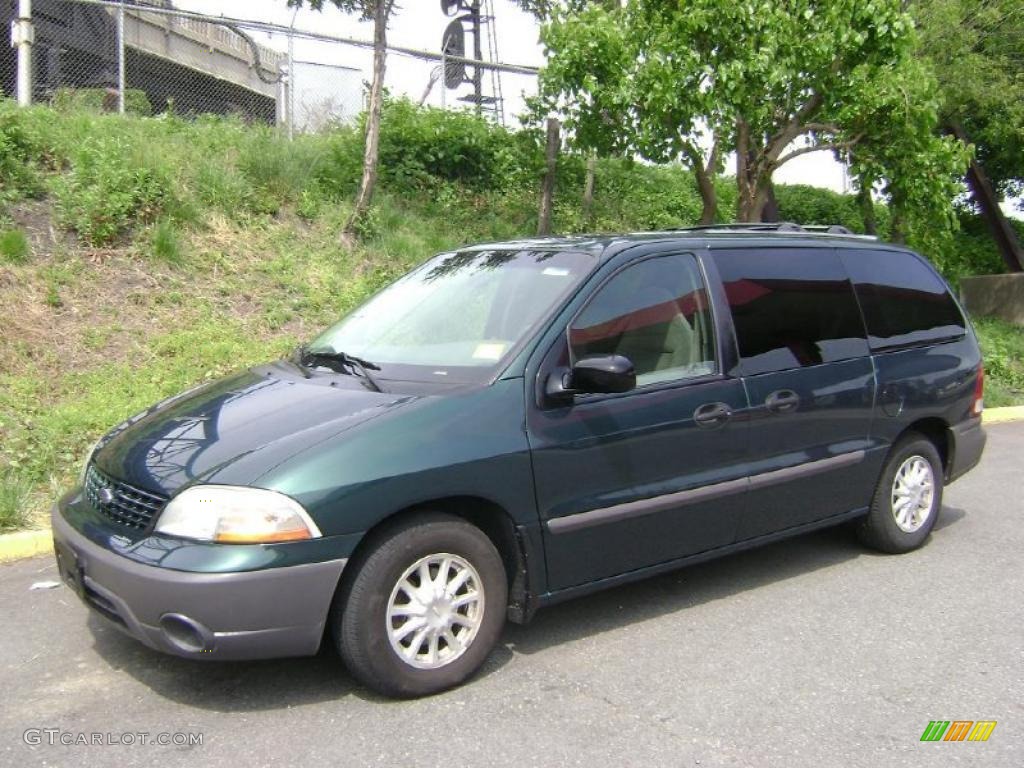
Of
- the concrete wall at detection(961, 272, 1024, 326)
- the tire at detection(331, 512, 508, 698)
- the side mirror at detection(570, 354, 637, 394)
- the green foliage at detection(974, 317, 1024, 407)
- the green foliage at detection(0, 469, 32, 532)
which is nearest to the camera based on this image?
the tire at detection(331, 512, 508, 698)

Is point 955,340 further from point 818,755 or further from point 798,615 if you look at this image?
point 818,755

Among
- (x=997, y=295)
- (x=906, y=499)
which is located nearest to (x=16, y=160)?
(x=906, y=499)

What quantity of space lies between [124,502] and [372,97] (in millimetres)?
7907

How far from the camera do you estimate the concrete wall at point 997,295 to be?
16.0 meters

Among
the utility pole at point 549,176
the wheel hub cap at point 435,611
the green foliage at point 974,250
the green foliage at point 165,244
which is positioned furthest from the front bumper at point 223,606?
the green foliage at point 974,250

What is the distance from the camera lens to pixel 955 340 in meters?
5.84

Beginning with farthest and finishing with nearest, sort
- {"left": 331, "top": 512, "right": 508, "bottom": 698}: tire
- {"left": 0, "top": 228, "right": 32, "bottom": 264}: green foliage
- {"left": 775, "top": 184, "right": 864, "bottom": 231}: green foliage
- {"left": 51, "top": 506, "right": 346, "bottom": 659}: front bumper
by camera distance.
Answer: {"left": 775, "top": 184, "right": 864, "bottom": 231}: green foliage < {"left": 0, "top": 228, "right": 32, "bottom": 264}: green foliage < {"left": 331, "top": 512, "right": 508, "bottom": 698}: tire < {"left": 51, "top": 506, "right": 346, "bottom": 659}: front bumper

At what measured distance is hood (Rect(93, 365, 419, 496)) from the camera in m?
3.50

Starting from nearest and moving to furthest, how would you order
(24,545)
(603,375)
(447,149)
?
(603,375) < (24,545) < (447,149)

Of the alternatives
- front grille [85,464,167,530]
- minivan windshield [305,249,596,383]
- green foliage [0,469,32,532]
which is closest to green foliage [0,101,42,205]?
green foliage [0,469,32,532]

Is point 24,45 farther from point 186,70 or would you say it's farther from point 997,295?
point 997,295

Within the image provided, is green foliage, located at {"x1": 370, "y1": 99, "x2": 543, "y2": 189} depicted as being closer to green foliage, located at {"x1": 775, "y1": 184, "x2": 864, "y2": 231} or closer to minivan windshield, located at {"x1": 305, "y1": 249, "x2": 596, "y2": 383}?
green foliage, located at {"x1": 775, "y1": 184, "x2": 864, "y2": 231}

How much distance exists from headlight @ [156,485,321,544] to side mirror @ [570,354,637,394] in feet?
4.09

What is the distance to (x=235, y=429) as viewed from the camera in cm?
375
